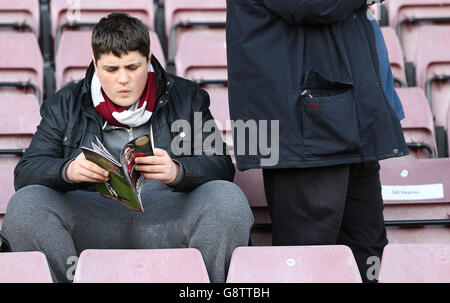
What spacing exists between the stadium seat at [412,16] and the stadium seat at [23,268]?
221 centimetres

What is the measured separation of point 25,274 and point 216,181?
0.58 m

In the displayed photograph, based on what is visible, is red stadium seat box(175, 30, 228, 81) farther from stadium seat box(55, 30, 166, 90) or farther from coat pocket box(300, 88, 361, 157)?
coat pocket box(300, 88, 361, 157)

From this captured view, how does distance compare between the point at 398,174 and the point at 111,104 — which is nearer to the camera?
the point at 111,104

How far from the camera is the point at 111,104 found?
2219mm

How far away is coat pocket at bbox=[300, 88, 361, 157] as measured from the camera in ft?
6.21

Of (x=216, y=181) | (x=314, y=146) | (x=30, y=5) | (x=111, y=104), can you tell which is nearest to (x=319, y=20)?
(x=314, y=146)

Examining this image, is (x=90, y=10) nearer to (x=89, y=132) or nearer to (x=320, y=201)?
(x=89, y=132)

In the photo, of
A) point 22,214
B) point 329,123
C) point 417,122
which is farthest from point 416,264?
point 417,122

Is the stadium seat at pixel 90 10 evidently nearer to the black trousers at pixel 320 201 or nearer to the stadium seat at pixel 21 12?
the stadium seat at pixel 21 12

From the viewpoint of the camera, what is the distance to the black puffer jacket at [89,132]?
2.12 metres

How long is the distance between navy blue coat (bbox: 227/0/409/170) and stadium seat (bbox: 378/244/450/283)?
25cm

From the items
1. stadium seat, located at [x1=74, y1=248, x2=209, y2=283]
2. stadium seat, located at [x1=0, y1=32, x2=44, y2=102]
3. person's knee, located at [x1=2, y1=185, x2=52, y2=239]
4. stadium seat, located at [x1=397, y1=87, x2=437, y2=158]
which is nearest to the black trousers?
stadium seat, located at [x1=74, y1=248, x2=209, y2=283]
